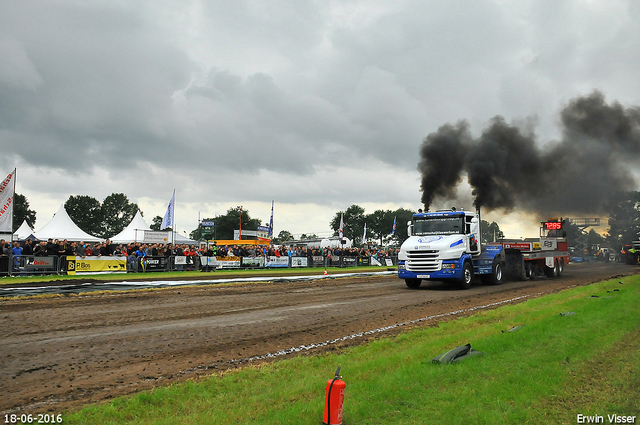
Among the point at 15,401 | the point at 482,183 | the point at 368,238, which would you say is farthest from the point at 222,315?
the point at 368,238

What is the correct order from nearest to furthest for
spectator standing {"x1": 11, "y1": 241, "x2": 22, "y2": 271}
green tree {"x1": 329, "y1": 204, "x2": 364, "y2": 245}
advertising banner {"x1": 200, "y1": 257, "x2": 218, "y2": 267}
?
spectator standing {"x1": 11, "y1": 241, "x2": 22, "y2": 271}
advertising banner {"x1": 200, "y1": 257, "x2": 218, "y2": 267}
green tree {"x1": 329, "y1": 204, "x2": 364, "y2": 245}

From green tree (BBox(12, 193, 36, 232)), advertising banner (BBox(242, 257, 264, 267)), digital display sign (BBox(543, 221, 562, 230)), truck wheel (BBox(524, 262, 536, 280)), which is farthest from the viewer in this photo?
green tree (BBox(12, 193, 36, 232))

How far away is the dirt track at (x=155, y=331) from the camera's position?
18.4 feet

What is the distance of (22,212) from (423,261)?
14198 centimetres

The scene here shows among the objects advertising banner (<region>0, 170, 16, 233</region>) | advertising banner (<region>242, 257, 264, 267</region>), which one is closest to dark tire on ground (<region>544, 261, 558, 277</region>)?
advertising banner (<region>242, 257, 264, 267</region>)

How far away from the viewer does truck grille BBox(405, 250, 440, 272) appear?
58.6 ft

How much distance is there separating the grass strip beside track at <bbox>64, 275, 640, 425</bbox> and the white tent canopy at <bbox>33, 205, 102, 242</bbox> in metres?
43.8

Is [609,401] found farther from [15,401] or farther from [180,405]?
[15,401]

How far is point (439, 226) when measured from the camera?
18.8 meters

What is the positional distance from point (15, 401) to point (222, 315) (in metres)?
6.30

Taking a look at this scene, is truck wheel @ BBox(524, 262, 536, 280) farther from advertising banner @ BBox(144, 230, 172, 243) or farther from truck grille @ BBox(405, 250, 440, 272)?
advertising banner @ BBox(144, 230, 172, 243)

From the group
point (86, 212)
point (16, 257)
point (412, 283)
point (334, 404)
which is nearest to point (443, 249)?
point (412, 283)

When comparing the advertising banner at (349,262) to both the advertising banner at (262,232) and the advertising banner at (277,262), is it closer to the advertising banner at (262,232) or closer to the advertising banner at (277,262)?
the advertising banner at (277,262)

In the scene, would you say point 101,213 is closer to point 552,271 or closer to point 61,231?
point 61,231
